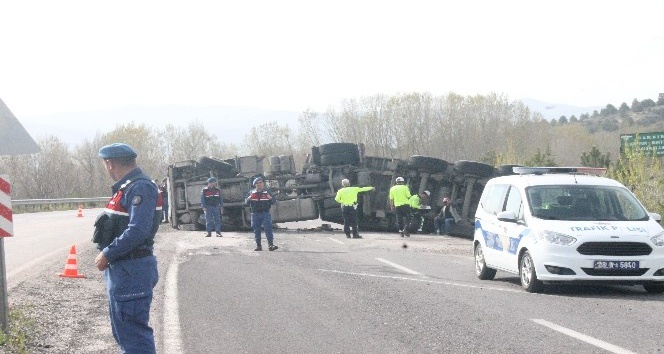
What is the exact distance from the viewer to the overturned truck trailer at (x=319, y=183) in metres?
30.0

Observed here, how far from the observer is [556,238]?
41.6 ft

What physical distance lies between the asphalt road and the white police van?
308 millimetres

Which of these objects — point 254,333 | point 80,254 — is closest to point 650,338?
point 254,333

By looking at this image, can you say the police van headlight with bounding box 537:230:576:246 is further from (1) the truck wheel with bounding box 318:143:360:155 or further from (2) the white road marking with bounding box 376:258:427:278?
(1) the truck wheel with bounding box 318:143:360:155

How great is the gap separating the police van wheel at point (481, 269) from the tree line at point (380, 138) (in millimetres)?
59255

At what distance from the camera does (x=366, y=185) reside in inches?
1192

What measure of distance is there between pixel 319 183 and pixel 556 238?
743 inches

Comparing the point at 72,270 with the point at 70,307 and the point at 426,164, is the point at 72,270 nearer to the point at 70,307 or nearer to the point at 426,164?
the point at 70,307

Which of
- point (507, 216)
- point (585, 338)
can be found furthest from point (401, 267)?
point (585, 338)

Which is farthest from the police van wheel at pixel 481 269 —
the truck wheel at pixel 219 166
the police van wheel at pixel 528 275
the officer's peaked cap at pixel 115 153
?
the truck wheel at pixel 219 166

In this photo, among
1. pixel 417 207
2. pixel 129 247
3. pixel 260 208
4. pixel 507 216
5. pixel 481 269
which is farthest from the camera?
pixel 417 207

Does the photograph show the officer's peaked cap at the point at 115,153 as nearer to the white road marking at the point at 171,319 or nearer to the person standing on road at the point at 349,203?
the white road marking at the point at 171,319

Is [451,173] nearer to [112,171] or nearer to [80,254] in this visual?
[80,254]

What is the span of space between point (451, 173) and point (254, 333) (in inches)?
822
